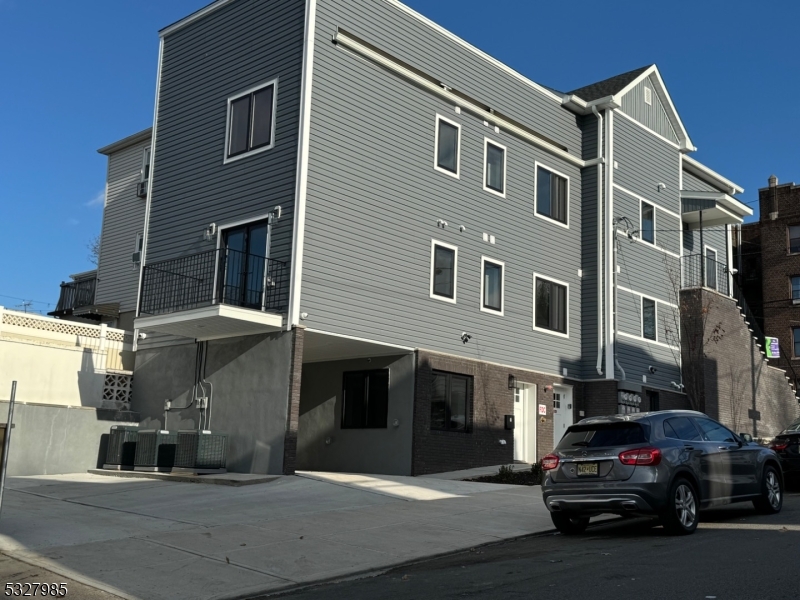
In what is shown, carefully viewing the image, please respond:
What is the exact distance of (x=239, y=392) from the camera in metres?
18.4

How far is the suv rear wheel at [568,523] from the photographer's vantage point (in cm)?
1150

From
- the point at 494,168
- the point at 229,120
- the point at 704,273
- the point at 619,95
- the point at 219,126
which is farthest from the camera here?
the point at 704,273

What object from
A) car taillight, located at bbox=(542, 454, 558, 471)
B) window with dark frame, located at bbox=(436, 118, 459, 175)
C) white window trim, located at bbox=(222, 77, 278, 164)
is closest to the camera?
car taillight, located at bbox=(542, 454, 558, 471)

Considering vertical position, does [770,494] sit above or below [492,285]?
below

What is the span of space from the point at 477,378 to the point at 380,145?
19.9ft

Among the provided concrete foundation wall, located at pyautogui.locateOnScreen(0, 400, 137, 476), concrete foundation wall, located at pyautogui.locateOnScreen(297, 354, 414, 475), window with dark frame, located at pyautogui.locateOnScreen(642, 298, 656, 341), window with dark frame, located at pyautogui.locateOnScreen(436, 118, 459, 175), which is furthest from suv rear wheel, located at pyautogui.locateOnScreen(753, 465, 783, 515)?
concrete foundation wall, located at pyautogui.locateOnScreen(0, 400, 137, 476)

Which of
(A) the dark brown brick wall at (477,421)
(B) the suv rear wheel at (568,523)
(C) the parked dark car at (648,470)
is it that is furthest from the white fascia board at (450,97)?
(B) the suv rear wheel at (568,523)

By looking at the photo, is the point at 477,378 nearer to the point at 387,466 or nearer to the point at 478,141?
the point at 387,466

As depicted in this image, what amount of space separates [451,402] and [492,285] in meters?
3.39

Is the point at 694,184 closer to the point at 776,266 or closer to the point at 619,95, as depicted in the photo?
the point at 619,95

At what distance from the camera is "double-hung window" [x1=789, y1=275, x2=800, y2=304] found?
3975 centimetres

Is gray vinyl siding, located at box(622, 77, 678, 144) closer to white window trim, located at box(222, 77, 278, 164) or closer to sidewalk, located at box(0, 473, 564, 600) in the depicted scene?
white window trim, located at box(222, 77, 278, 164)

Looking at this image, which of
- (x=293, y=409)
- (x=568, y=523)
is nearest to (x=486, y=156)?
(x=293, y=409)

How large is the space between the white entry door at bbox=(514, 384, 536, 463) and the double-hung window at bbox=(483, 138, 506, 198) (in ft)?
16.9
